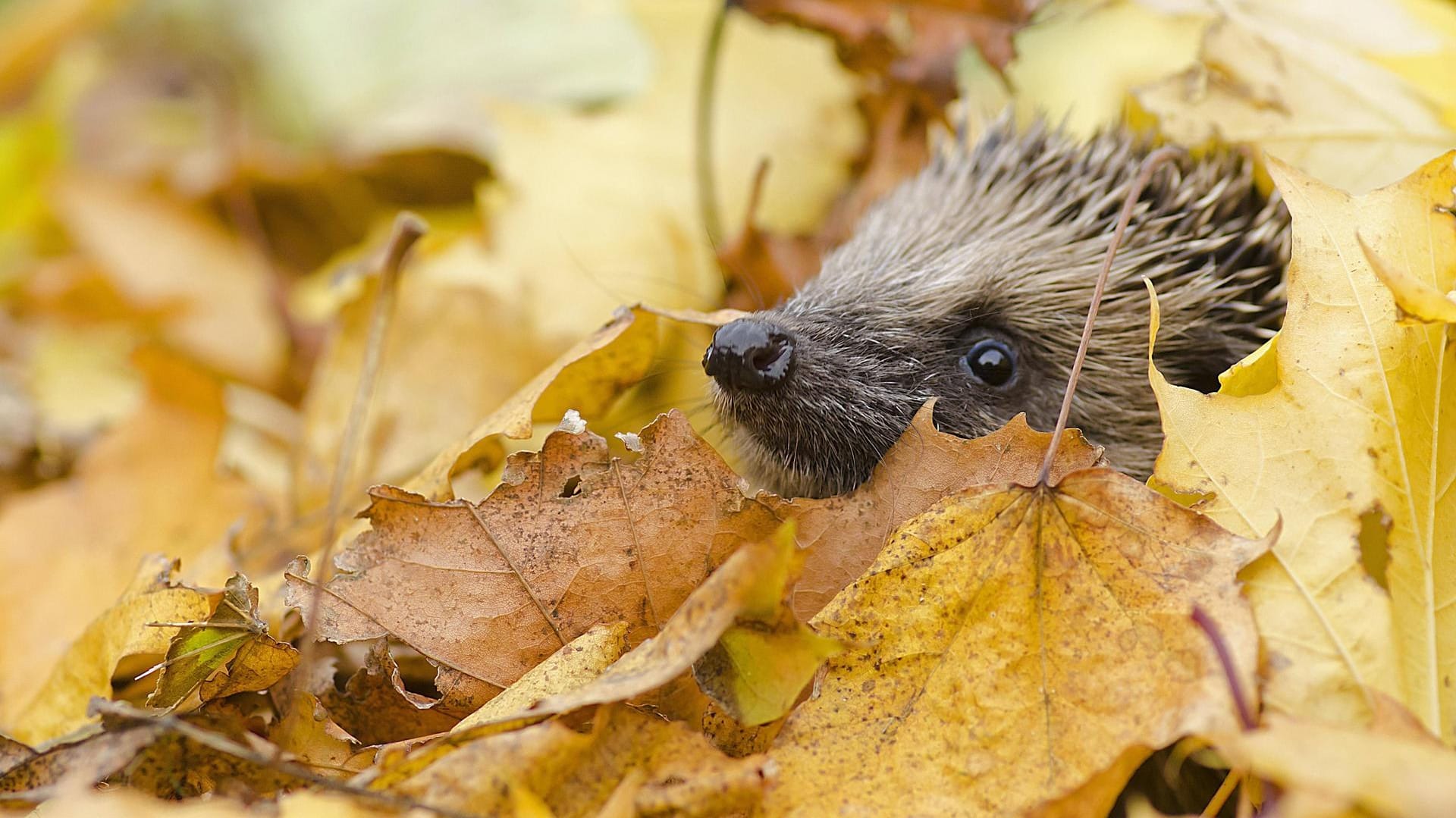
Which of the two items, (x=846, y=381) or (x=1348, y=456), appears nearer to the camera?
(x=1348, y=456)

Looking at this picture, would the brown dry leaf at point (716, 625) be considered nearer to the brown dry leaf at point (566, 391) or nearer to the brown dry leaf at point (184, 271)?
the brown dry leaf at point (566, 391)

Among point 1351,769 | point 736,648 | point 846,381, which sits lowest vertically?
point 846,381

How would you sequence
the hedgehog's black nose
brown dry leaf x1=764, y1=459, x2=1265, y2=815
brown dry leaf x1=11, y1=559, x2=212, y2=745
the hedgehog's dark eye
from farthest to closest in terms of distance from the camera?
the hedgehog's dark eye, the hedgehog's black nose, brown dry leaf x1=11, y1=559, x2=212, y2=745, brown dry leaf x1=764, y1=459, x2=1265, y2=815

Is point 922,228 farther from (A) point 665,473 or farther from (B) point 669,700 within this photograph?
(B) point 669,700

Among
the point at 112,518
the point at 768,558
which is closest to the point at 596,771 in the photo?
the point at 768,558

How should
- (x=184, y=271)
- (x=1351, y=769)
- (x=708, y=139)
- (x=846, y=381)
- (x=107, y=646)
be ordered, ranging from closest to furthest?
1. (x=1351, y=769)
2. (x=107, y=646)
3. (x=846, y=381)
4. (x=708, y=139)
5. (x=184, y=271)

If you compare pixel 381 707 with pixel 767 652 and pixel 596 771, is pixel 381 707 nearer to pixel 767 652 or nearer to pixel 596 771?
pixel 596 771

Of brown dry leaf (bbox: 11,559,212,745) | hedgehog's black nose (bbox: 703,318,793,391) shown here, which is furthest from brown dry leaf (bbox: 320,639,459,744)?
hedgehog's black nose (bbox: 703,318,793,391)

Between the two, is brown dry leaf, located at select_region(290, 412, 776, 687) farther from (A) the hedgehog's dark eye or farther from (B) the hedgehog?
(A) the hedgehog's dark eye
